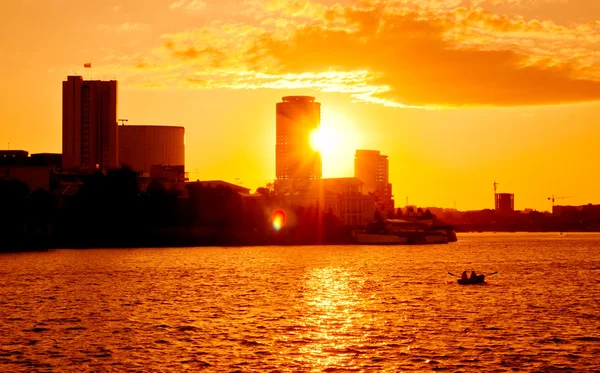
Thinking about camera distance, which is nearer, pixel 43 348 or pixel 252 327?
pixel 43 348

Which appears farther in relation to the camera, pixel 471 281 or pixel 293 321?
pixel 471 281

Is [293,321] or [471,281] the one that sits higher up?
[471,281]

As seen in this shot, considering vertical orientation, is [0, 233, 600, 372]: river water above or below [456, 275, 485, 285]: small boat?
below

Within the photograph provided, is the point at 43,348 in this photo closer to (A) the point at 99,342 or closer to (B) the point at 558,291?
(A) the point at 99,342

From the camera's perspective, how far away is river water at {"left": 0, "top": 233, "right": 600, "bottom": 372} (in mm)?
56969

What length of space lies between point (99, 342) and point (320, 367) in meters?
18.9

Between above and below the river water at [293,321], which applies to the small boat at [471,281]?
above

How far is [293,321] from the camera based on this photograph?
7588 cm

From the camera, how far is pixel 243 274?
133750 mm

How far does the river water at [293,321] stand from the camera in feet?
187

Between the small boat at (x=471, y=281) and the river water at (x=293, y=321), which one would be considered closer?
the river water at (x=293, y=321)

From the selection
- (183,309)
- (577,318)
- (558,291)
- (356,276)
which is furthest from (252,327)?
(356,276)

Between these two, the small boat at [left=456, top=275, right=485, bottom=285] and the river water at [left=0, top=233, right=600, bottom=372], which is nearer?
the river water at [left=0, top=233, right=600, bottom=372]

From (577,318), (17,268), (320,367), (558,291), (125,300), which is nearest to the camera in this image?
(320,367)
